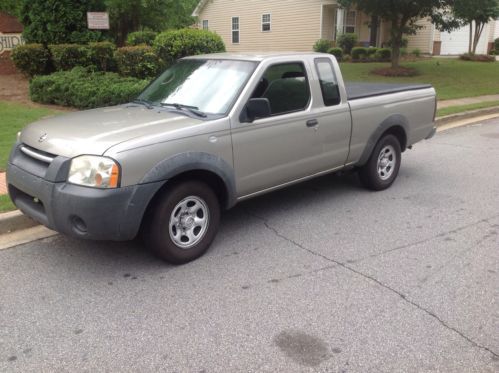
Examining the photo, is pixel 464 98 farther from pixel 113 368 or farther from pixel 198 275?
pixel 113 368

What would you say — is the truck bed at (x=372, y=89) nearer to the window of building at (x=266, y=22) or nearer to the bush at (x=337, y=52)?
the bush at (x=337, y=52)

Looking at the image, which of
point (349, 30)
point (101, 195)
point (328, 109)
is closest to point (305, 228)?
point (328, 109)

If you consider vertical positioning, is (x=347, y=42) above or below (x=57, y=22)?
below

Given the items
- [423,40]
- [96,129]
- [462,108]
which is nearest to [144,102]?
[96,129]

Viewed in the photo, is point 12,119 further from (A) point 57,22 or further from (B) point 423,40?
(B) point 423,40

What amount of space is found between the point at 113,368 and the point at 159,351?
0.30 m

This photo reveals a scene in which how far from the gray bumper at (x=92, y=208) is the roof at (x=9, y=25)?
13.0m

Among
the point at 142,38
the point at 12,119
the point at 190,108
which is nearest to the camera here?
the point at 190,108

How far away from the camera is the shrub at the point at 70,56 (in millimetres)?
12656

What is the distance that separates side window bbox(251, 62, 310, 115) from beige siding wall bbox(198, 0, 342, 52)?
935 inches

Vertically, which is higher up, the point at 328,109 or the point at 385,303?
the point at 328,109

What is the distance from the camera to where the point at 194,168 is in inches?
165

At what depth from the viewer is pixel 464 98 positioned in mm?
15008

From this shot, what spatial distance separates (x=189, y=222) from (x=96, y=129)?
1.11 metres
